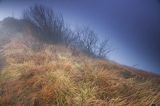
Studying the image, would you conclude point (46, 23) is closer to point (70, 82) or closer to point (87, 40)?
point (87, 40)

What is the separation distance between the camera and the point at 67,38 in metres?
3.79

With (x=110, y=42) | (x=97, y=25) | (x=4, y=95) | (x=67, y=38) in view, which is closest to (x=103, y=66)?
(x=110, y=42)

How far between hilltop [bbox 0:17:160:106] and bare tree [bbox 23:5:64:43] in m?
0.17

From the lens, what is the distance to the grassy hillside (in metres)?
2.71

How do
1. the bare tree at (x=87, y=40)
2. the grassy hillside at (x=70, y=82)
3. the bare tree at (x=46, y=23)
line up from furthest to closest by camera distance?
the bare tree at (x=46, y=23) < the bare tree at (x=87, y=40) < the grassy hillside at (x=70, y=82)

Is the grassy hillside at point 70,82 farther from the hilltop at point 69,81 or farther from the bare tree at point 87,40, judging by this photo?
the bare tree at point 87,40

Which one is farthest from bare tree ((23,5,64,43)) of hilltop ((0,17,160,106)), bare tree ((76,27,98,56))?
bare tree ((76,27,98,56))

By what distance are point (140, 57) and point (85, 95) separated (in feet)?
3.19

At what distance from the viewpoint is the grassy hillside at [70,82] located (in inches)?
107

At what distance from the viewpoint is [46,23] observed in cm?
405

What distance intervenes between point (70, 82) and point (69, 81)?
3 cm

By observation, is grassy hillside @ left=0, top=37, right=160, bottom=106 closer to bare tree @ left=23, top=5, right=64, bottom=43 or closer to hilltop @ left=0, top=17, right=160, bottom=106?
hilltop @ left=0, top=17, right=160, bottom=106

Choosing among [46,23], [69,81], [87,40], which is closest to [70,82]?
[69,81]

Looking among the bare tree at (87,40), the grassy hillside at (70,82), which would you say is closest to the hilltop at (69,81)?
the grassy hillside at (70,82)
